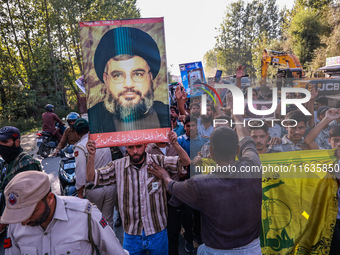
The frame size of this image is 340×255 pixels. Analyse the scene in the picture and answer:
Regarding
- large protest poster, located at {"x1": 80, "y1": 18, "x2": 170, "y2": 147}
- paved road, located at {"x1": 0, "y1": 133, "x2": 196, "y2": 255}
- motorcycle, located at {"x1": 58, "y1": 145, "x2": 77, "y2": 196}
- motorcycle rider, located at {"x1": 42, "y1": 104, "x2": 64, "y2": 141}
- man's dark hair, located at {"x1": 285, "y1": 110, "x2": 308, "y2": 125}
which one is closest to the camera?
large protest poster, located at {"x1": 80, "y1": 18, "x2": 170, "y2": 147}

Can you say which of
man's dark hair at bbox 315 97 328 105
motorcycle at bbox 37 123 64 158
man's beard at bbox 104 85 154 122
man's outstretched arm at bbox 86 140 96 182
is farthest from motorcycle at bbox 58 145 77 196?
motorcycle at bbox 37 123 64 158

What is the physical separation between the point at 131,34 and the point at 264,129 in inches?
85.0

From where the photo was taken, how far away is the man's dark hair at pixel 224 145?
214cm

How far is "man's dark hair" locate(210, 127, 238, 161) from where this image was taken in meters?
2.14

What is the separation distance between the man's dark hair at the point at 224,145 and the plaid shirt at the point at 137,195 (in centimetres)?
64

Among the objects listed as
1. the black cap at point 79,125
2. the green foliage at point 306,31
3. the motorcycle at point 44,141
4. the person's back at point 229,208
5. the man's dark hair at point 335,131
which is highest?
the green foliage at point 306,31

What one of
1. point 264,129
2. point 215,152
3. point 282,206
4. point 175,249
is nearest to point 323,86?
point 264,129

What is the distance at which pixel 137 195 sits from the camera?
2570 mm

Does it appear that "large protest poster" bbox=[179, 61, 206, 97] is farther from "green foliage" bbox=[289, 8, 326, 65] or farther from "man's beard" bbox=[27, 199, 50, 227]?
"green foliage" bbox=[289, 8, 326, 65]

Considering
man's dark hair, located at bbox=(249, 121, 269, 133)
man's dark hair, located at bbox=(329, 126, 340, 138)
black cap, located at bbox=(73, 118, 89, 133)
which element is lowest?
man's dark hair, located at bbox=(329, 126, 340, 138)

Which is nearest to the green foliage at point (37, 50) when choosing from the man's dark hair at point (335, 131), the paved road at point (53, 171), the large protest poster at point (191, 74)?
the paved road at point (53, 171)

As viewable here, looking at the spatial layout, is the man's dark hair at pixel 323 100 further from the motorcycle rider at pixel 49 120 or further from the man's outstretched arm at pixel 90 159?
the motorcycle rider at pixel 49 120

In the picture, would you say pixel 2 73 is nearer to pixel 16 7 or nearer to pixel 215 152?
pixel 16 7

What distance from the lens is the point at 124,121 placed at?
8.09 feet
